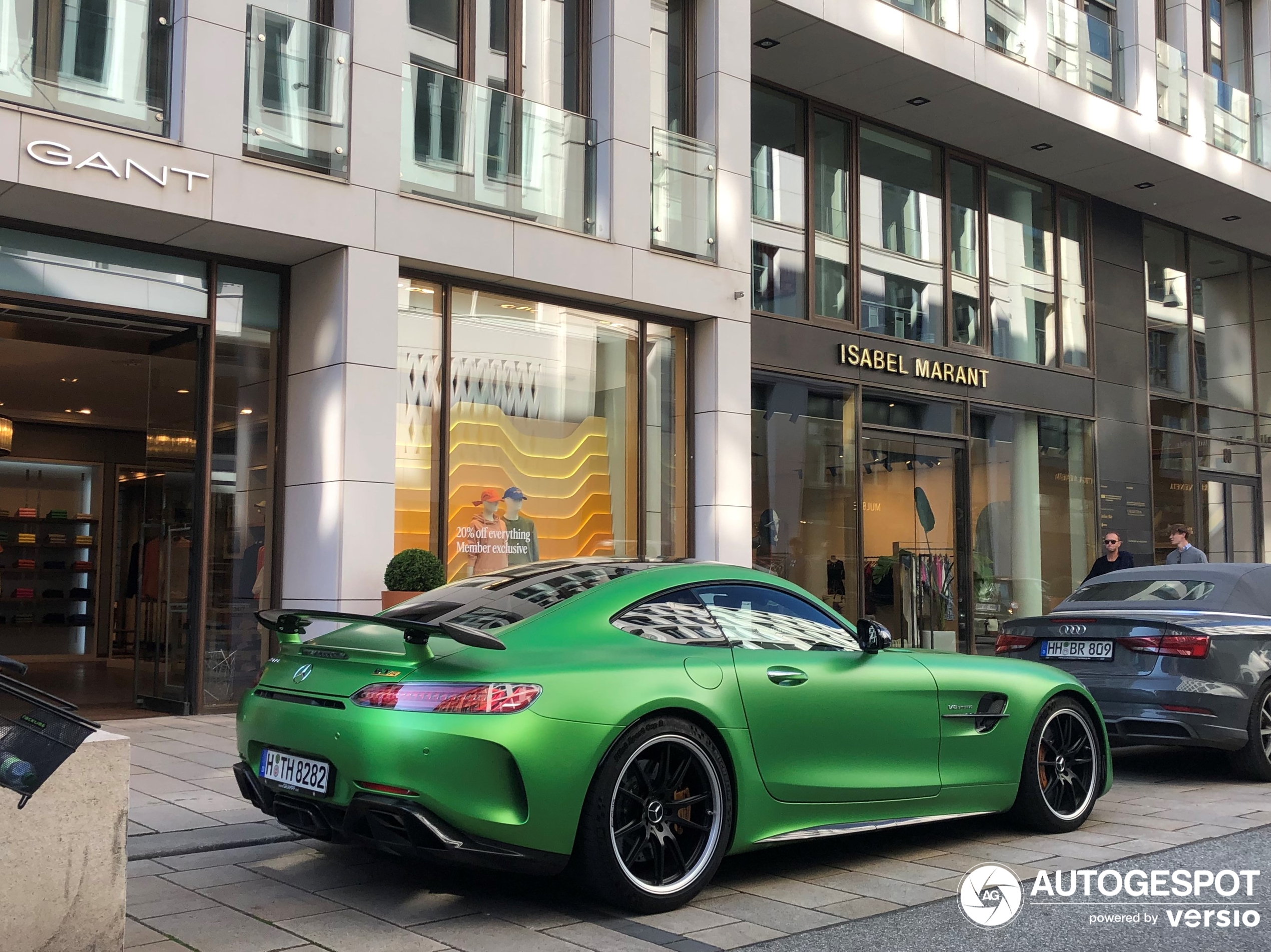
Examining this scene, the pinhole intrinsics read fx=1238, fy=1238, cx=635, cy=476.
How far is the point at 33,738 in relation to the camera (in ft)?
12.4

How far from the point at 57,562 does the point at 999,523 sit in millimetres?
15326

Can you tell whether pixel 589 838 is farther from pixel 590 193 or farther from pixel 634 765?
pixel 590 193

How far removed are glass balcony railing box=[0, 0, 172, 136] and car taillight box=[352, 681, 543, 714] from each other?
6819 millimetres

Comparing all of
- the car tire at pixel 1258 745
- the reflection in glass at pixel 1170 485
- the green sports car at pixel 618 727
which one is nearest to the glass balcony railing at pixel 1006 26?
the reflection in glass at pixel 1170 485

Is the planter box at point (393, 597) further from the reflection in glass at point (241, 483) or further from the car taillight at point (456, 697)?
the car taillight at point (456, 697)

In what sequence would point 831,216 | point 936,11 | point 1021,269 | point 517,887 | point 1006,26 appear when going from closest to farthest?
1. point 517,887
2. point 936,11
3. point 831,216
4. point 1006,26
5. point 1021,269

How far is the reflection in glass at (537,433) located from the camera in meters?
11.9

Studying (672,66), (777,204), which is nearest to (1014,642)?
(672,66)

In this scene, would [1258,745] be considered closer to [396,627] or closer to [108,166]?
[396,627]

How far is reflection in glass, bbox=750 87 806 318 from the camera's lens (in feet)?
50.2

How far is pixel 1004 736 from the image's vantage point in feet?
20.2

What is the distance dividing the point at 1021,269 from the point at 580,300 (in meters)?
9.00

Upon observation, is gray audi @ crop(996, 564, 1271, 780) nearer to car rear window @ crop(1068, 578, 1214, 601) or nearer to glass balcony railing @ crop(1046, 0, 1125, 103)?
car rear window @ crop(1068, 578, 1214, 601)

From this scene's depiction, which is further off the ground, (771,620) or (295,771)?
(771,620)
